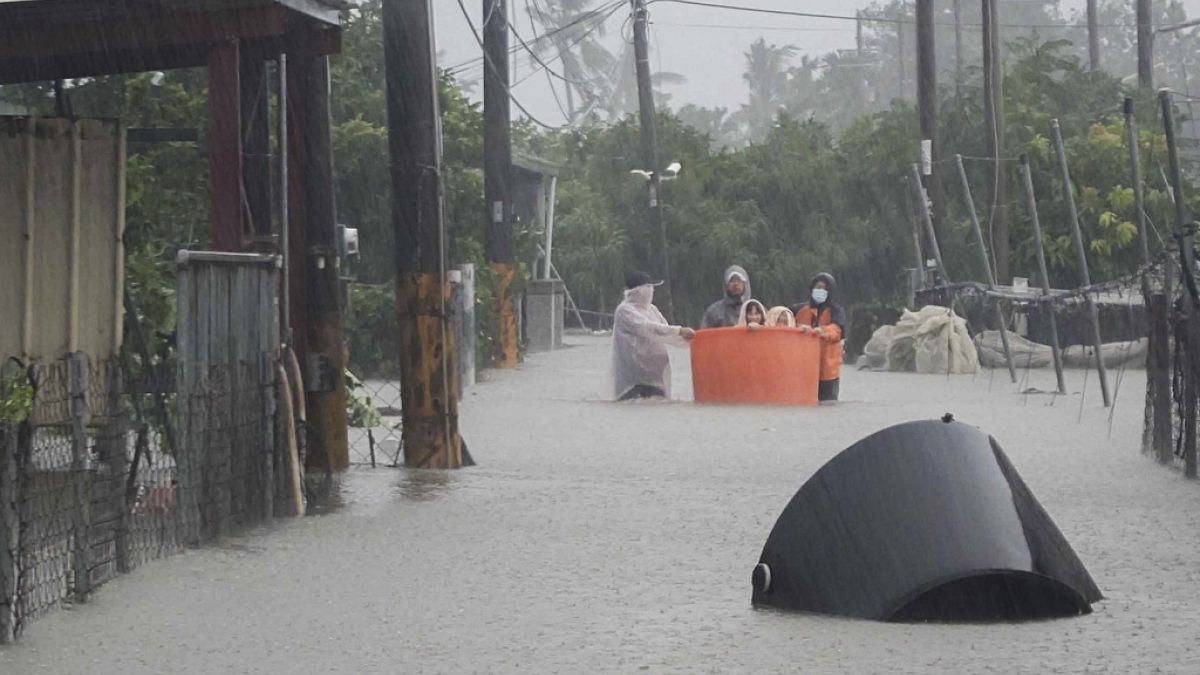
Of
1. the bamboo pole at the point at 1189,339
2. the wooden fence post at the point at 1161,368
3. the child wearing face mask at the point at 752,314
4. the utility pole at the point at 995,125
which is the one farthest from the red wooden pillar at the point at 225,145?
the utility pole at the point at 995,125

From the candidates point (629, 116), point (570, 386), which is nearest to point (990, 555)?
point (570, 386)

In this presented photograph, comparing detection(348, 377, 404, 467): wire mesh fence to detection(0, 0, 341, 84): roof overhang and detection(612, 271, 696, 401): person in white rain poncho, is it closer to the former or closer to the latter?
detection(0, 0, 341, 84): roof overhang

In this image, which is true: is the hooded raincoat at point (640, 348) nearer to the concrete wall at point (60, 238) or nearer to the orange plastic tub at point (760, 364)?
the orange plastic tub at point (760, 364)

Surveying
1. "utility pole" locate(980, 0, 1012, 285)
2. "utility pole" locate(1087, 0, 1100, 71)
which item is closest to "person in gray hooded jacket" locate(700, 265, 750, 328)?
"utility pole" locate(980, 0, 1012, 285)

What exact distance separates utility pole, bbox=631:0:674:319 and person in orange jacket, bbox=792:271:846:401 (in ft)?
82.5

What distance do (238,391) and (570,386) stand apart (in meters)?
17.9

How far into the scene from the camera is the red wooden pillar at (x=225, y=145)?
13.1 m

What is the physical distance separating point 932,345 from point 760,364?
917cm

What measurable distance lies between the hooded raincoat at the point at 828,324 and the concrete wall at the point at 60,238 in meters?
12.8

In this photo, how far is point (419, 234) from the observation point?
1548 centimetres

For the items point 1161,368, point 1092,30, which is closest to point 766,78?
point 1092,30

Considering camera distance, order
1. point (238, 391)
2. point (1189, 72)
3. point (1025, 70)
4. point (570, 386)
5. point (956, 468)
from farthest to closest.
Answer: point (1189, 72), point (1025, 70), point (570, 386), point (238, 391), point (956, 468)

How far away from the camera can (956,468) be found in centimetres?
930

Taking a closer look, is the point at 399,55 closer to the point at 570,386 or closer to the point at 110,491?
the point at 110,491
